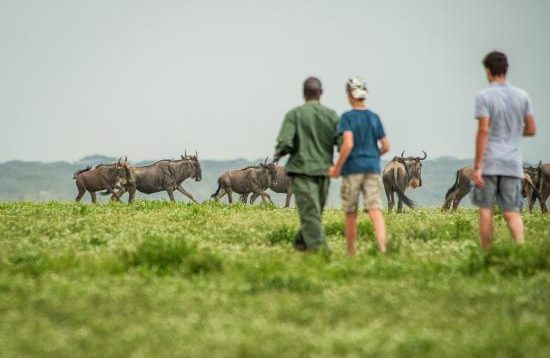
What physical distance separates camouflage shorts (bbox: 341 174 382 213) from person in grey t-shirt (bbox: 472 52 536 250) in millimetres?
1374

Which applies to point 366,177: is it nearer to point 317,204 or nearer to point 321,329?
point 317,204

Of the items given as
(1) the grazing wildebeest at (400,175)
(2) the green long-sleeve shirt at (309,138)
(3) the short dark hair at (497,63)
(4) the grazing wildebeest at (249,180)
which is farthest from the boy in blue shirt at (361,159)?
(4) the grazing wildebeest at (249,180)

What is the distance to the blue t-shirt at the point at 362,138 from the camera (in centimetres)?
1237

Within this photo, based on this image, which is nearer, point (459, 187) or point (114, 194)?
point (459, 187)

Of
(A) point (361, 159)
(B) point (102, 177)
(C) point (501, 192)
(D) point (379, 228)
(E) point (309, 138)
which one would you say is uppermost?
(E) point (309, 138)

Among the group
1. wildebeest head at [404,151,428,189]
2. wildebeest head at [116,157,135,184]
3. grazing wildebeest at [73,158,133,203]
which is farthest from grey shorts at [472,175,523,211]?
grazing wildebeest at [73,158,133,203]

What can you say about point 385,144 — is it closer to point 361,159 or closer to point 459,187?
point 361,159

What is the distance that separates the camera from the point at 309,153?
12945mm

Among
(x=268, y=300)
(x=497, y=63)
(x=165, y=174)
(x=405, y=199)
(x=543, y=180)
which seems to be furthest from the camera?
(x=165, y=174)

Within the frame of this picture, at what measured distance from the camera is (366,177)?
12.5 meters

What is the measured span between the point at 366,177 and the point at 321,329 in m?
5.02

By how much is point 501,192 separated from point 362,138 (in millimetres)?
2024

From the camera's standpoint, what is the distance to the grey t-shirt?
38.4 feet

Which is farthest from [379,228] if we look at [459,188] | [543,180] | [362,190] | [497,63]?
[543,180]
